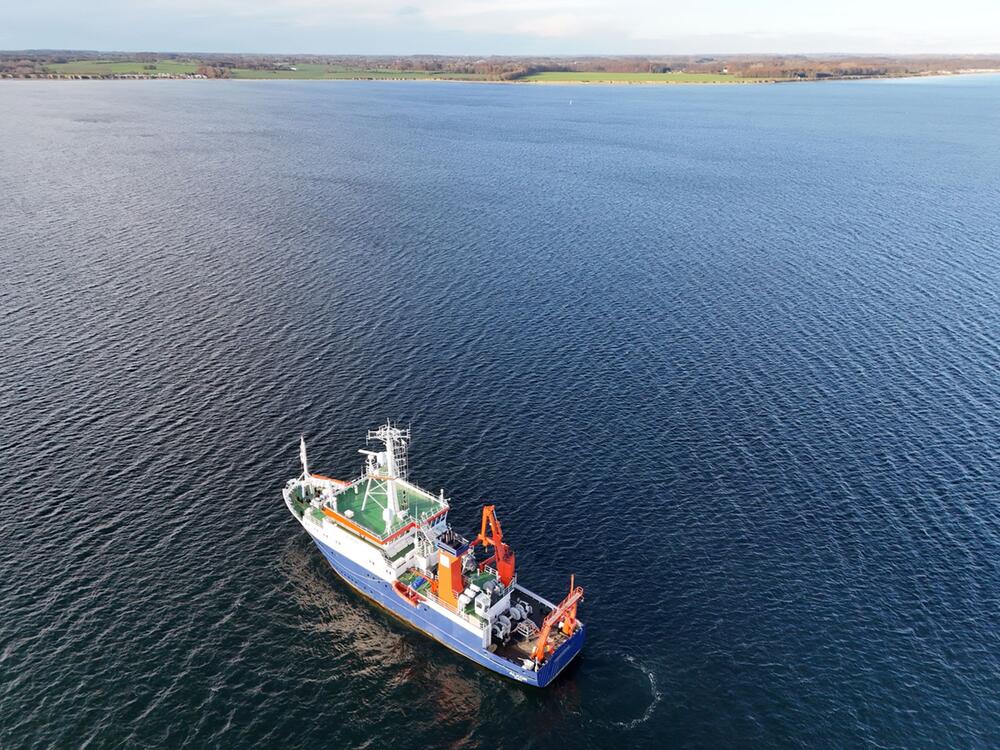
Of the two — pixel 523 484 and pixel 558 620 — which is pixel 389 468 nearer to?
pixel 523 484

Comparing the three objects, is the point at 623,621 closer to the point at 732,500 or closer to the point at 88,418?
the point at 732,500

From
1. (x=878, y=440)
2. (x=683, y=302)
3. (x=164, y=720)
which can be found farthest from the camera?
(x=683, y=302)

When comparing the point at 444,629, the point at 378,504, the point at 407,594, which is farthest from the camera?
the point at 378,504

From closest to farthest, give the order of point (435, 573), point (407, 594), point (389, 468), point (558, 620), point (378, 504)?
point (558, 620) < point (407, 594) < point (435, 573) < point (389, 468) < point (378, 504)

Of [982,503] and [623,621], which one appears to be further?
[982,503]

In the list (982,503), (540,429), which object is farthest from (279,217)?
(982,503)

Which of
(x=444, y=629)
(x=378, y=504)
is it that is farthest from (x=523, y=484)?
(x=444, y=629)

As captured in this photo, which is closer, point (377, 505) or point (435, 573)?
point (435, 573)
